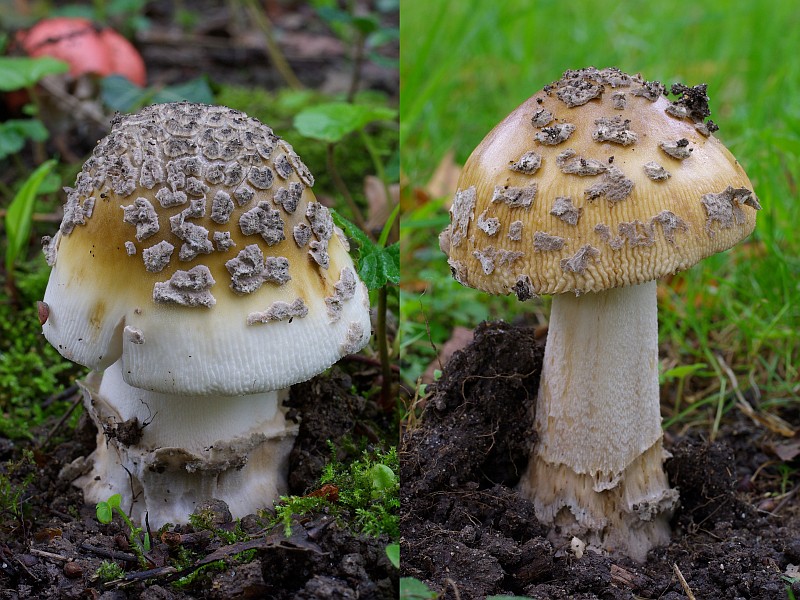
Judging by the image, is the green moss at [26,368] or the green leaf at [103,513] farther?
the green moss at [26,368]

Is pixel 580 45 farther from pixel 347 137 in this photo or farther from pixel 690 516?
pixel 690 516

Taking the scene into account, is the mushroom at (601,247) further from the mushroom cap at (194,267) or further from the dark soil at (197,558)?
the dark soil at (197,558)

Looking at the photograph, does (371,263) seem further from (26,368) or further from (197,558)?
(26,368)

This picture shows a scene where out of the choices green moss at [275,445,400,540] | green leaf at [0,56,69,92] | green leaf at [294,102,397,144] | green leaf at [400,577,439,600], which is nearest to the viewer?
green leaf at [400,577,439,600]

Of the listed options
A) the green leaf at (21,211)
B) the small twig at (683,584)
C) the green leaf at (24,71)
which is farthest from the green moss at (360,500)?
the green leaf at (24,71)

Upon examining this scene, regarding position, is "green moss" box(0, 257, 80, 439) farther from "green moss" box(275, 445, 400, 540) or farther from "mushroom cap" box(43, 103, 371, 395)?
"green moss" box(275, 445, 400, 540)

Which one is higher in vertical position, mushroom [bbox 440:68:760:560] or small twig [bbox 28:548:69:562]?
mushroom [bbox 440:68:760:560]

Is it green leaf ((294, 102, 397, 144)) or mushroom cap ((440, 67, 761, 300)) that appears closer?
mushroom cap ((440, 67, 761, 300))

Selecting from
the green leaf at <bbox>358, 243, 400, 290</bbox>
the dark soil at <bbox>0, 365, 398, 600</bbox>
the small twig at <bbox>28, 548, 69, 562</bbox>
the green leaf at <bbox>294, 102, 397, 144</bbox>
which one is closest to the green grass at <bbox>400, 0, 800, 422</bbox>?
the green leaf at <bbox>358, 243, 400, 290</bbox>
